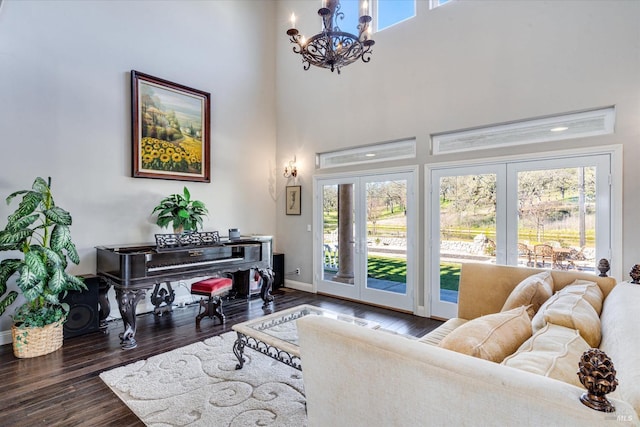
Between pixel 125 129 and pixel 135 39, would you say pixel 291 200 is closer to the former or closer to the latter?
→ pixel 125 129

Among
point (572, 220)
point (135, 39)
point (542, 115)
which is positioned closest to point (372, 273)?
point (572, 220)

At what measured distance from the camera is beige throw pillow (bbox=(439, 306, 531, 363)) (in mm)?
1291

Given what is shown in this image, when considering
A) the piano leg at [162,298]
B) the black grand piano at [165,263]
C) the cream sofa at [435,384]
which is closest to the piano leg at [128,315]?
the black grand piano at [165,263]

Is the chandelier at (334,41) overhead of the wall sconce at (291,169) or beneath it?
overhead

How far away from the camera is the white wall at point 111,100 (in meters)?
3.76

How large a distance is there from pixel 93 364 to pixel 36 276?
1.01 meters

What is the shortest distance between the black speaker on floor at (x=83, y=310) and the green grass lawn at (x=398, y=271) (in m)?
3.78

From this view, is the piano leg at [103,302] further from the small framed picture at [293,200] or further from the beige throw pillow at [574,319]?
the beige throw pillow at [574,319]

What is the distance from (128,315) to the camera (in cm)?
354

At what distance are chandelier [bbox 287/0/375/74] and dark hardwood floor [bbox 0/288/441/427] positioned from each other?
321cm

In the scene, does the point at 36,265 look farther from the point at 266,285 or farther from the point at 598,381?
the point at 598,381

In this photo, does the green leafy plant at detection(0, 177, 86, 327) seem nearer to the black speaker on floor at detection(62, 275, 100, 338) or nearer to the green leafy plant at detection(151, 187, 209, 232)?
the black speaker on floor at detection(62, 275, 100, 338)

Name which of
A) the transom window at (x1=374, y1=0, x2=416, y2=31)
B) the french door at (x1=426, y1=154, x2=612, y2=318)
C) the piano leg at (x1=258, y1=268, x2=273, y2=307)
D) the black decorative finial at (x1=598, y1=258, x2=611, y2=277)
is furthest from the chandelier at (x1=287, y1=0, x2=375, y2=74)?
the piano leg at (x1=258, y1=268, x2=273, y2=307)

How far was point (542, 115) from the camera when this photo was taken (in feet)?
12.3
